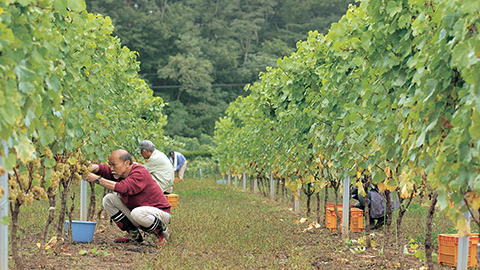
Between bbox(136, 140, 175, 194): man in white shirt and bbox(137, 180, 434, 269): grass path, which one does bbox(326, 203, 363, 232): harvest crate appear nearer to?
bbox(137, 180, 434, 269): grass path

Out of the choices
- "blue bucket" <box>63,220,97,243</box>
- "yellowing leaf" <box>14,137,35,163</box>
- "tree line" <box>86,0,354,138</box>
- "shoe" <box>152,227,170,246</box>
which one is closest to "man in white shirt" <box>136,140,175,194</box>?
"shoe" <box>152,227,170,246</box>

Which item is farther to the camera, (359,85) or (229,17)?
(229,17)

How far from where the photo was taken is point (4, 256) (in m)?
3.29

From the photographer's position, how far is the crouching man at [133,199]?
543cm

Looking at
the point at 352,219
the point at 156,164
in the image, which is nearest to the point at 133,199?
the point at 156,164

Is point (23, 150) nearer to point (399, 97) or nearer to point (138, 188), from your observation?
point (399, 97)

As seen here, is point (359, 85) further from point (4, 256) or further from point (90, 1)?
point (90, 1)

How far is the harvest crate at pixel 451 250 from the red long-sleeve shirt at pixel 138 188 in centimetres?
320

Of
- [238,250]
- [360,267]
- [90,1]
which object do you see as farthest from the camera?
[90,1]

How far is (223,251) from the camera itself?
541cm

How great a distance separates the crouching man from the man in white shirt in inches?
47.2

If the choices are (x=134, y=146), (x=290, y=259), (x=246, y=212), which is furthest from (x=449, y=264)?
(x=134, y=146)

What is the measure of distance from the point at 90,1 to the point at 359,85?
34.5 metres

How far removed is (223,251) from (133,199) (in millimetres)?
1246
